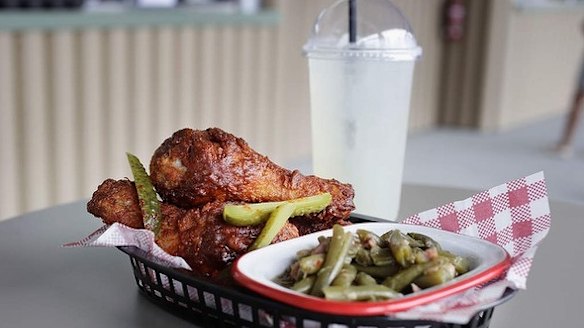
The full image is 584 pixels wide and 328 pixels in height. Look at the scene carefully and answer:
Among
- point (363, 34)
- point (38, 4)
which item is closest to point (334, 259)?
point (363, 34)

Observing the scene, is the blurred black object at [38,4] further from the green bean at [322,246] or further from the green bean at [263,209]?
the green bean at [322,246]

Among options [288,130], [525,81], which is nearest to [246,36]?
[288,130]

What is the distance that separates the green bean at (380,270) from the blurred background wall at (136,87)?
9.32ft

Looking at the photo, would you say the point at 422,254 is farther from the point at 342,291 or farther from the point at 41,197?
the point at 41,197

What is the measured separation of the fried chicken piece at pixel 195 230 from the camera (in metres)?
0.97

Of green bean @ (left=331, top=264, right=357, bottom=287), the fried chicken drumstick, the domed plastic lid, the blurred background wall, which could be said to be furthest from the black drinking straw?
the blurred background wall

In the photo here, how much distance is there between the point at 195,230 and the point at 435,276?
0.98 feet

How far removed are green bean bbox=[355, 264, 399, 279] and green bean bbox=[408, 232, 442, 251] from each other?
7 cm

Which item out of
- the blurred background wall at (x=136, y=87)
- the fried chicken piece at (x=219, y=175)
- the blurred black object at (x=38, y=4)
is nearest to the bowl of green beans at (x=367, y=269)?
the fried chicken piece at (x=219, y=175)

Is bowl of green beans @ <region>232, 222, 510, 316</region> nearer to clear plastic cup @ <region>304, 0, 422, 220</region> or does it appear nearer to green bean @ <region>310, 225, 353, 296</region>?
green bean @ <region>310, 225, 353, 296</region>

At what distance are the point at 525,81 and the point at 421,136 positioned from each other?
1465 mm

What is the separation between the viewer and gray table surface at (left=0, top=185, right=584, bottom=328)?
990mm

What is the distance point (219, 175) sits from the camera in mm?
1033

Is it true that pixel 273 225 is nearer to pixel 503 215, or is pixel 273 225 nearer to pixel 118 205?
pixel 118 205
